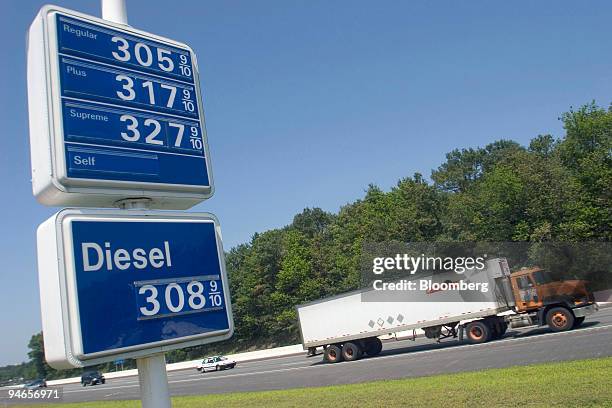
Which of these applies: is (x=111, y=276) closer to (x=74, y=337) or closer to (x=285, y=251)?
(x=74, y=337)

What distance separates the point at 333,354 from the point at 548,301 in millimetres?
10761

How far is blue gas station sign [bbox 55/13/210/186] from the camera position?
3691 millimetres

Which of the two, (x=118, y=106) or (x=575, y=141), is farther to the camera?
(x=575, y=141)

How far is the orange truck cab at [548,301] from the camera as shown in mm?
22328

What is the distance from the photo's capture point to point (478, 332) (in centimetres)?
2406

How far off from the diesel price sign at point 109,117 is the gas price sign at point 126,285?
229mm

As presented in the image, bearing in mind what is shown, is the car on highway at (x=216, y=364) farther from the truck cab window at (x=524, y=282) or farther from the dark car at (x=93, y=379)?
the truck cab window at (x=524, y=282)

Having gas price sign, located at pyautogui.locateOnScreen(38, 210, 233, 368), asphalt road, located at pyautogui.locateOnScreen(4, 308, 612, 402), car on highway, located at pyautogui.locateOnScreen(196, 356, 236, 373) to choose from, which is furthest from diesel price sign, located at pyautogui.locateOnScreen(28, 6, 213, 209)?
car on highway, located at pyautogui.locateOnScreen(196, 356, 236, 373)

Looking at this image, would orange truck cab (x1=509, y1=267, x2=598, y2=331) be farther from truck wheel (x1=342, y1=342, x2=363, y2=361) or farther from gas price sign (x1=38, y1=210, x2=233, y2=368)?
gas price sign (x1=38, y1=210, x2=233, y2=368)

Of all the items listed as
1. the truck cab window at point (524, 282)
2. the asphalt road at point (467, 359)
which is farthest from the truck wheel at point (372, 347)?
the truck cab window at point (524, 282)

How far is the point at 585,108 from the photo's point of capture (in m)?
50.8

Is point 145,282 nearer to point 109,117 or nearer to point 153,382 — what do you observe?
point 153,382

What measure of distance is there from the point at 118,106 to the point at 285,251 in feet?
226

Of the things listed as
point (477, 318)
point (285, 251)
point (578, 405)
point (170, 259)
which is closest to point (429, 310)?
point (477, 318)
